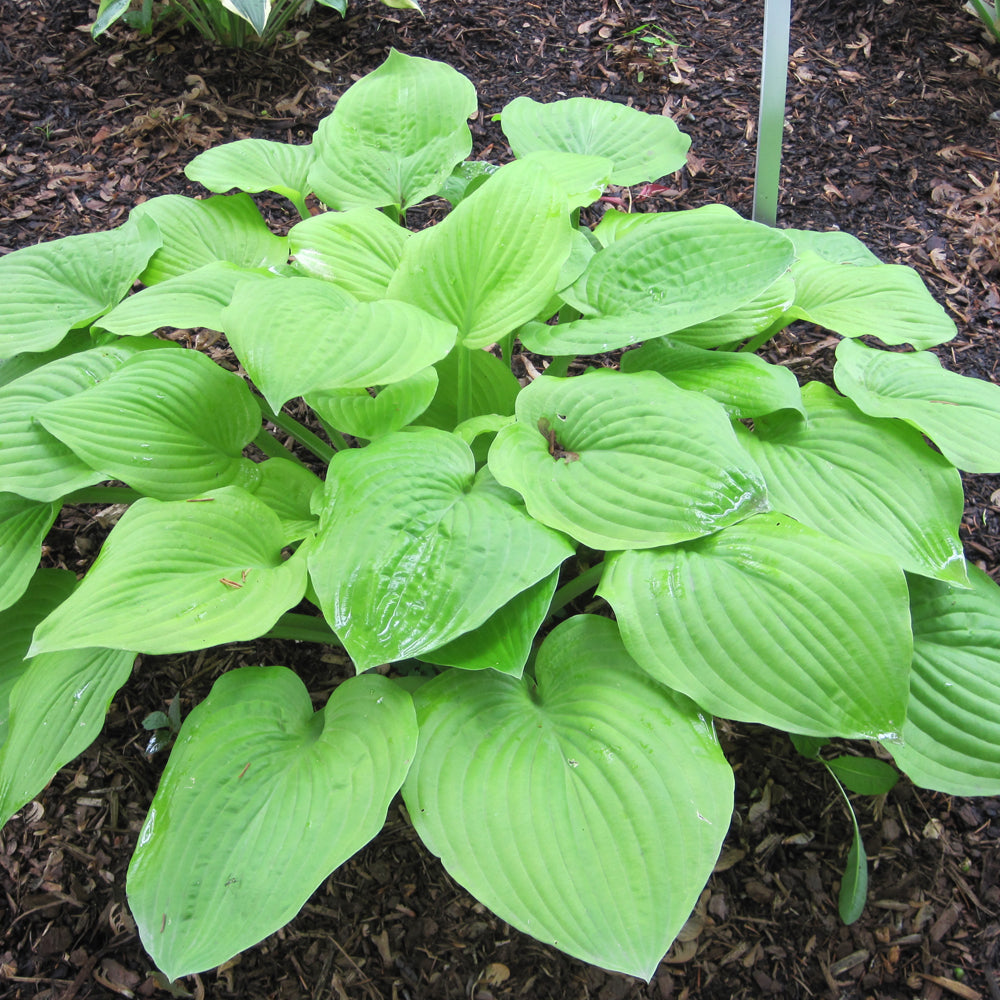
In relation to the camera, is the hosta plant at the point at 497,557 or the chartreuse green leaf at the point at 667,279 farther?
the chartreuse green leaf at the point at 667,279

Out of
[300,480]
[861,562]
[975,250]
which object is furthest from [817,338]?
[300,480]

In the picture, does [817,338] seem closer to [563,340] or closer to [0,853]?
[563,340]

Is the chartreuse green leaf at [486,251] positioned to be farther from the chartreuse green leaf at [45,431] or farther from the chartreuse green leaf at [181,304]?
the chartreuse green leaf at [45,431]

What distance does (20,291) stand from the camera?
5.14 ft

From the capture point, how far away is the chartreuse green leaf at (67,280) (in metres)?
1.53

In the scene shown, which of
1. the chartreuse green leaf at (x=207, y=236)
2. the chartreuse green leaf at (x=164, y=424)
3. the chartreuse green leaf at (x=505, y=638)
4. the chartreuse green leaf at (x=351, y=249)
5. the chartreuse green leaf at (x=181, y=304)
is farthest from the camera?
the chartreuse green leaf at (x=207, y=236)

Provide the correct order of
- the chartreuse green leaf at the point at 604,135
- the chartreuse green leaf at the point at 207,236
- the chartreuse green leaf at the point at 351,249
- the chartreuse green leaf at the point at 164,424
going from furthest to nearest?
the chartreuse green leaf at the point at 604,135 < the chartreuse green leaf at the point at 207,236 < the chartreuse green leaf at the point at 351,249 < the chartreuse green leaf at the point at 164,424

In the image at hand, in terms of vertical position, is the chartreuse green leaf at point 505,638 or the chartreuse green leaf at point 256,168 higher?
the chartreuse green leaf at point 256,168

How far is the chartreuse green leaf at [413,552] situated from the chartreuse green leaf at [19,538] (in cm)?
53

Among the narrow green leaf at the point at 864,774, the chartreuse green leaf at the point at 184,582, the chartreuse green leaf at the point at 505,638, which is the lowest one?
the narrow green leaf at the point at 864,774

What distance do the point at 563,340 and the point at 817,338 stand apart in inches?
39.6

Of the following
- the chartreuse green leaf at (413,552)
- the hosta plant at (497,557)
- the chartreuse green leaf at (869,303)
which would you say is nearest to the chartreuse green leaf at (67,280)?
the hosta plant at (497,557)

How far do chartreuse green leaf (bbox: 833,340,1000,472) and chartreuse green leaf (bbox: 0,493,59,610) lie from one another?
4.66 feet

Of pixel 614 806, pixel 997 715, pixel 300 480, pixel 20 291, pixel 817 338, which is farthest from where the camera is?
pixel 817 338
